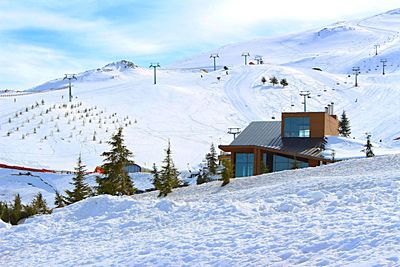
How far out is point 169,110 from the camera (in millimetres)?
59906

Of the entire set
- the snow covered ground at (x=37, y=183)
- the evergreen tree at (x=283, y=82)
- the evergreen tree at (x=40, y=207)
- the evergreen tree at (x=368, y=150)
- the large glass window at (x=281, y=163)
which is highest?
the evergreen tree at (x=283, y=82)

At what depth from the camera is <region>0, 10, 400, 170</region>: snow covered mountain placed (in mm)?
44062

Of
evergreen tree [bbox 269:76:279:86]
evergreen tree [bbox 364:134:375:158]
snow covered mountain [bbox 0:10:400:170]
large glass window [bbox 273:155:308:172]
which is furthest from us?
evergreen tree [bbox 269:76:279:86]

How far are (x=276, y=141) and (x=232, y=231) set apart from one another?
25.6 meters

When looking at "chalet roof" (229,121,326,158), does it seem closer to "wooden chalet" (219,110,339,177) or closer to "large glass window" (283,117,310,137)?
"wooden chalet" (219,110,339,177)

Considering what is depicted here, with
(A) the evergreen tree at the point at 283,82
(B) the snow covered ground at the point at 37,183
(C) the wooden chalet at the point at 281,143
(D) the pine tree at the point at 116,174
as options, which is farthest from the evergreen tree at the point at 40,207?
(A) the evergreen tree at the point at 283,82

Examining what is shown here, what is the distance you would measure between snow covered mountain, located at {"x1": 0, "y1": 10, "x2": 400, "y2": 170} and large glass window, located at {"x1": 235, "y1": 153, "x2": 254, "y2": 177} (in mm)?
7562

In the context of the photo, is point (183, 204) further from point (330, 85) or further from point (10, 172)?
point (330, 85)

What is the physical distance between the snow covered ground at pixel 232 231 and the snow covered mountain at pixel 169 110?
25.9 metres

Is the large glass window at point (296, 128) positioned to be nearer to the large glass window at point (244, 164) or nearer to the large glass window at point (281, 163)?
the large glass window at point (281, 163)

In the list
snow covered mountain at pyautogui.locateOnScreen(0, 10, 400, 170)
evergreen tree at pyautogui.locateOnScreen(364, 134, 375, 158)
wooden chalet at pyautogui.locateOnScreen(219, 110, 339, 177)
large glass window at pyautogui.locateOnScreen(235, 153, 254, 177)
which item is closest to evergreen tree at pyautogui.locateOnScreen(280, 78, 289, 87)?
snow covered mountain at pyautogui.locateOnScreen(0, 10, 400, 170)

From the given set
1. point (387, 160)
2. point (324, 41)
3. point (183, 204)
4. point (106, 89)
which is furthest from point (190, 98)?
point (324, 41)

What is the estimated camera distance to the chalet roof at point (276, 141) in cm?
3359

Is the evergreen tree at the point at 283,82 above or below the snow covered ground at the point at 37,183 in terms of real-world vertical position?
above
